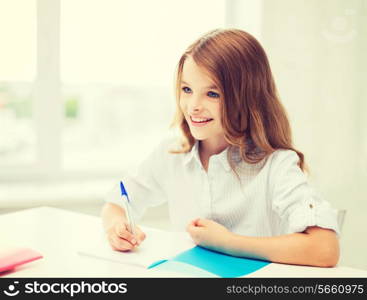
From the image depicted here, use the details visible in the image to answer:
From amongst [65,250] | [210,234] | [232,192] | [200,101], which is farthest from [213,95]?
[65,250]

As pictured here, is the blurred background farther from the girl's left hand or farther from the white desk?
the girl's left hand

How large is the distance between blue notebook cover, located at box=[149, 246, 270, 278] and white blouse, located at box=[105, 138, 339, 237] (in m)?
0.14

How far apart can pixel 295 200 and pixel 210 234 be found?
0.72ft

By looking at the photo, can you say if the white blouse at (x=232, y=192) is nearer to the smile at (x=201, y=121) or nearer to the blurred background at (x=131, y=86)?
the smile at (x=201, y=121)

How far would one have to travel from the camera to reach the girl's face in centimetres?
134

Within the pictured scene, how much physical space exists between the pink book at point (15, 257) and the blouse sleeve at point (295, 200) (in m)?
0.56

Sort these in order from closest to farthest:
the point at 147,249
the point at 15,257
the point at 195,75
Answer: the point at 15,257 → the point at 147,249 → the point at 195,75

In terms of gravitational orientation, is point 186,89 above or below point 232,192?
above

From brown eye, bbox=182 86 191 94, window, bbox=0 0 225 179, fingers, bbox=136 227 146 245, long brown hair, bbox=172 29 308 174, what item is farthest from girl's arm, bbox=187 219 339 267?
window, bbox=0 0 225 179

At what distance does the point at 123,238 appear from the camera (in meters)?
1.18

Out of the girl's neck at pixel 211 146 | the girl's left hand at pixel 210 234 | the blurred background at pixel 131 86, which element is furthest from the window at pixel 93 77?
the girl's left hand at pixel 210 234

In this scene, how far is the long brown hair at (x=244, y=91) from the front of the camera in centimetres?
133

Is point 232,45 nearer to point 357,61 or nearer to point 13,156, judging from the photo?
point 357,61

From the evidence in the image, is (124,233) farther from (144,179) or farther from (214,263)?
(144,179)
